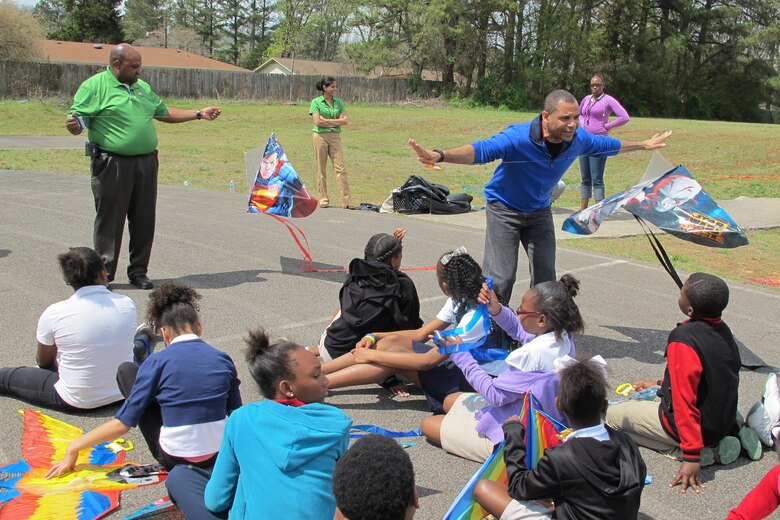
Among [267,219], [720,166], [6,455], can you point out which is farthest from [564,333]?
[720,166]

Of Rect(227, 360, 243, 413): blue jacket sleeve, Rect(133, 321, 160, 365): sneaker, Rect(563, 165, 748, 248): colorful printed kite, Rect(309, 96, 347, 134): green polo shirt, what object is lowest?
Rect(133, 321, 160, 365): sneaker

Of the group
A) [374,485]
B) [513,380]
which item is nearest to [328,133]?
[513,380]

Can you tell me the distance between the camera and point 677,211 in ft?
19.0

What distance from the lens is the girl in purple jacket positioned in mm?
3963

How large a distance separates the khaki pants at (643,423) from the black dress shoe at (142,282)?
4.71m

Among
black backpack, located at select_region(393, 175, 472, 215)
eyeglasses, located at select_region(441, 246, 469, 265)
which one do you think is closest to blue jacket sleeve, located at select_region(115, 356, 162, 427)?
eyeglasses, located at select_region(441, 246, 469, 265)

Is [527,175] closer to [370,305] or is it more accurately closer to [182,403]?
[370,305]

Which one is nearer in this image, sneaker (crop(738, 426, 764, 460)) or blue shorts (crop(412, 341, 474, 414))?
sneaker (crop(738, 426, 764, 460))

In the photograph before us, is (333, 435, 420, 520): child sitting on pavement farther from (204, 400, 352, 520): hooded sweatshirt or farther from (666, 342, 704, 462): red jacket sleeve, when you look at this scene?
(666, 342, 704, 462): red jacket sleeve

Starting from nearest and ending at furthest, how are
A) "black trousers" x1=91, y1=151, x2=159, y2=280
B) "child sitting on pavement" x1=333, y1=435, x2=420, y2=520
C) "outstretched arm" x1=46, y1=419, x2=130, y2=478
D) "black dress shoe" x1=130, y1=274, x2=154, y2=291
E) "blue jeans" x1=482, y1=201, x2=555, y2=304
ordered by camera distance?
1. "child sitting on pavement" x1=333, y1=435, x2=420, y2=520
2. "outstretched arm" x1=46, y1=419, x2=130, y2=478
3. "blue jeans" x1=482, y1=201, x2=555, y2=304
4. "black trousers" x1=91, y1=151, x2=159, y2=280
5. "black dress shoe" x1=130, y1=274, x2=154, y2=291

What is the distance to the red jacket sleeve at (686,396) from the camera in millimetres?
4074

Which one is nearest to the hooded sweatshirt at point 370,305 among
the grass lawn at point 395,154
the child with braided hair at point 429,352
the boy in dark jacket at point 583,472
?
the child with braided hair at point 429,352

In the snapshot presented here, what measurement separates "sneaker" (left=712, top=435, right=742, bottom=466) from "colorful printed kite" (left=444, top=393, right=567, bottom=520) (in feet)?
4.08

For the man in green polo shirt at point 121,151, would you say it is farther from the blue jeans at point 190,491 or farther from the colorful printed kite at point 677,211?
the blue jeans at point 190,491
